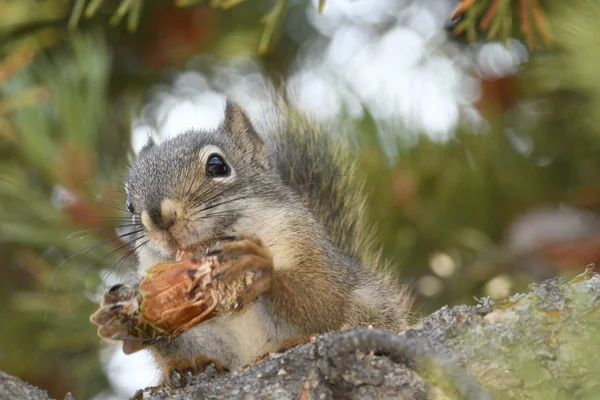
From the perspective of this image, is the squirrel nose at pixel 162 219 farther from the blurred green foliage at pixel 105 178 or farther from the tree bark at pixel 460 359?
the tree bark at pixel 460 359

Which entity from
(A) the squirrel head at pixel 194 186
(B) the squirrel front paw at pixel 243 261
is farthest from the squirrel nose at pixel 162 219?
(B) the squirrel front paw at pixel 243 261

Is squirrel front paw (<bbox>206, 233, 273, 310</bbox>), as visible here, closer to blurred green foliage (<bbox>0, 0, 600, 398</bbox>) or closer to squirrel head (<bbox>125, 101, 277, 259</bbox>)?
squirrel head (<bbox>125, 101, 277, 259</bbox>)

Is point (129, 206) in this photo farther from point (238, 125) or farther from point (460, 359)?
point (460, 359)

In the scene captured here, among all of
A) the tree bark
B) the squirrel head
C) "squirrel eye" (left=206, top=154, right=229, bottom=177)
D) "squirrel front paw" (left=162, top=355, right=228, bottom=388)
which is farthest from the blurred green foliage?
the tree bark

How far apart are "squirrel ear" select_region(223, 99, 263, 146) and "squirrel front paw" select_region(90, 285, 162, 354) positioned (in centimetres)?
81

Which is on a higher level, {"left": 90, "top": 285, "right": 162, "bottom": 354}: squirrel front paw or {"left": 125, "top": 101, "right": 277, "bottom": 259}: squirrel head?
{"left": 125, "top": 101, "right": 277, "bottom": 259}: squirrel head

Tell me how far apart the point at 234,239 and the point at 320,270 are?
0.38m

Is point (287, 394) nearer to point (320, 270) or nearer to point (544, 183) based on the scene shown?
point (320, 270)

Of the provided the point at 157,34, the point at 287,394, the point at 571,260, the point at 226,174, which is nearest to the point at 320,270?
the point at 226,174

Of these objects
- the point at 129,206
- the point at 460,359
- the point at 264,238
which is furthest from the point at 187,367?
the point at 460,359

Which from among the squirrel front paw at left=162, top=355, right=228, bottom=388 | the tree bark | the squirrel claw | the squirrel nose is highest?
the squirrel nose

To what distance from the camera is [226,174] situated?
7.09 ft

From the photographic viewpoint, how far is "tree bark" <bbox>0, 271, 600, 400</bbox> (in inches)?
47.0

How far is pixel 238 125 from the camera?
2.48 m
